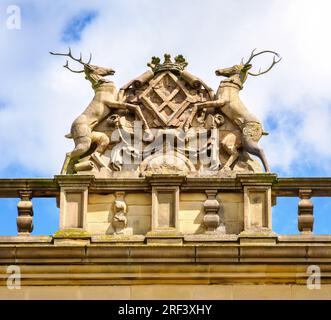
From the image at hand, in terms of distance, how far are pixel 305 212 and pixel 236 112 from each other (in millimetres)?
1921

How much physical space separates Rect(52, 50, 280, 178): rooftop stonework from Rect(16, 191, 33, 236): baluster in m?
0.71

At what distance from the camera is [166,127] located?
19750 mm

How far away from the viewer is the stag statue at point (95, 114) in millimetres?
19500

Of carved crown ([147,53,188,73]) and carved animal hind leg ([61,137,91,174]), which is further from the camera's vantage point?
carved crown ([147,53,188,73])

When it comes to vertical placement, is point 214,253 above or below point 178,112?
below

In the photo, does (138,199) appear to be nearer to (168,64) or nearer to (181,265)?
(181,265)

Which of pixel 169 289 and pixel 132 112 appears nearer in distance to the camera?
pixel 169 289

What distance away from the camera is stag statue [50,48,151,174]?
19.5 meters

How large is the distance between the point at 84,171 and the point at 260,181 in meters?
2.57

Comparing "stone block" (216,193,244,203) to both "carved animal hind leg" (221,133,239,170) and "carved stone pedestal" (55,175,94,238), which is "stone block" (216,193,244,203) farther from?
"carved stone pedestal" (55,175,94,238)

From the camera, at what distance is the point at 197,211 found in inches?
746

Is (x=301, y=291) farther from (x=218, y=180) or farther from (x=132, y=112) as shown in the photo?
(x=132, y=112)

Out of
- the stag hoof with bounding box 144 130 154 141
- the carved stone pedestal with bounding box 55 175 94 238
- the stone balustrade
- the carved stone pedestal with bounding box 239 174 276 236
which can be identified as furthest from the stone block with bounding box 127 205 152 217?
the carved stone pedestal with bounding box 239 174 276 236
